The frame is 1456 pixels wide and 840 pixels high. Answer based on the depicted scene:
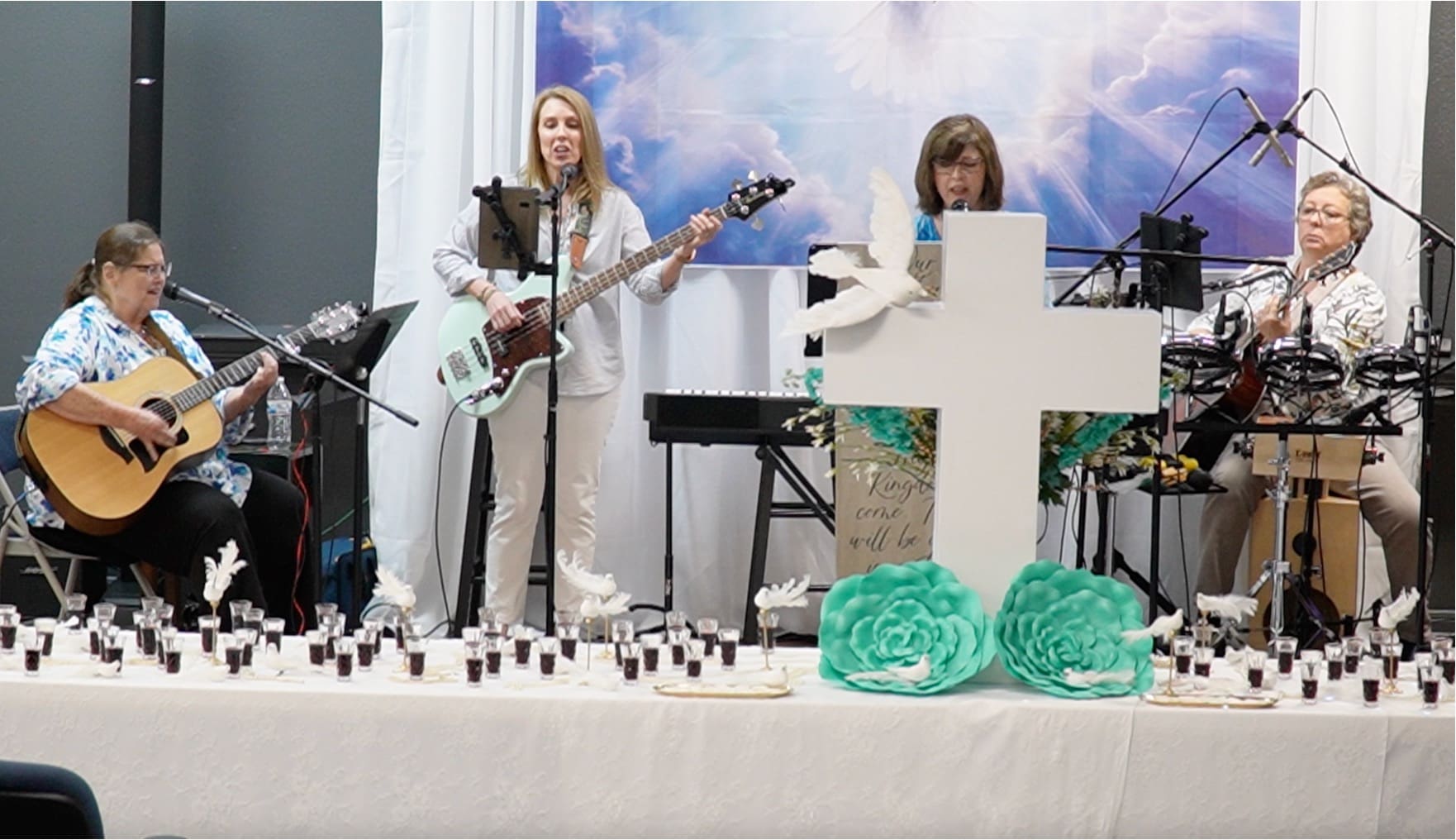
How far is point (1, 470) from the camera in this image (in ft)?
14.6

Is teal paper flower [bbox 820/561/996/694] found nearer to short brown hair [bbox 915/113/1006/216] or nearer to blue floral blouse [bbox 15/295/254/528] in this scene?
short brown hair [bbox 915/113/1006/216]

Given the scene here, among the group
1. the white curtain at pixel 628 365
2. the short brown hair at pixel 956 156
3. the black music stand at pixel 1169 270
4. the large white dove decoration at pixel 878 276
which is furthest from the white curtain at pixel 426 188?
the large white dove decoration at pixel 878 276

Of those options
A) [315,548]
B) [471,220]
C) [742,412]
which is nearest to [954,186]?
[742,412]

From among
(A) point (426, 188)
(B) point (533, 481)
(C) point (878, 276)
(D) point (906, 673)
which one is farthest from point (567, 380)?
(D) point (906, 673)

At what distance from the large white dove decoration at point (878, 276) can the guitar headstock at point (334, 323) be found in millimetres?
2283

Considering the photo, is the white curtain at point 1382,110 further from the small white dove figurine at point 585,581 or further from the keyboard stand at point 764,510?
the small white dove figurine at point 585,581

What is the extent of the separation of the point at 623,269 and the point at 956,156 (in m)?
0.96

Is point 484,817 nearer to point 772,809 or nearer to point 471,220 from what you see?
point 772,809

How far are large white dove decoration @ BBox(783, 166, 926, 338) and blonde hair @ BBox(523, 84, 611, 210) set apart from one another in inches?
A: 97.4

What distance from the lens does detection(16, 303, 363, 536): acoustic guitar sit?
417 cm

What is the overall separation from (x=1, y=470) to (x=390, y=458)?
3.89 feet

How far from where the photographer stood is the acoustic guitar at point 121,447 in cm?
417

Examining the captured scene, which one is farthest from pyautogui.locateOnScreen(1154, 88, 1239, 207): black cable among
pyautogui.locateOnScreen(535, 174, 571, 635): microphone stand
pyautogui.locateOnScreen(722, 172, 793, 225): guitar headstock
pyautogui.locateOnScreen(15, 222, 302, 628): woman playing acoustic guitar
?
pyautogui.locateOnScreen(15, 222, 302, 628): woman playing acoustic guitar

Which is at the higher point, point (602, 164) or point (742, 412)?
point (602, 164)
